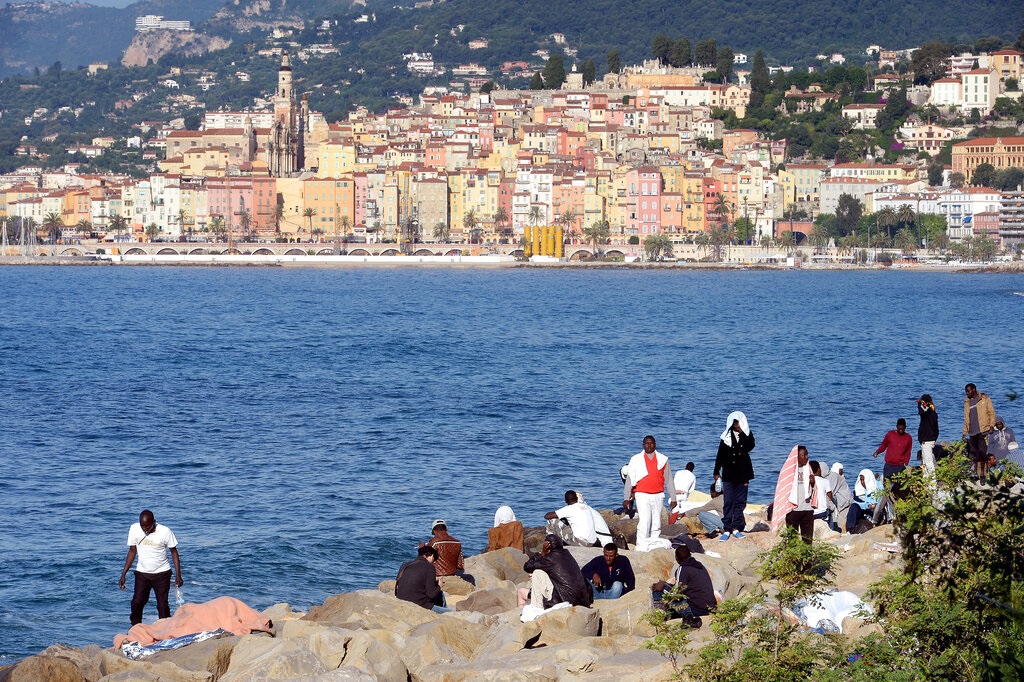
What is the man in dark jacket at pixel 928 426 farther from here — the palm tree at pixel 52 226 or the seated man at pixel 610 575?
the palm tree at pixel 52 226

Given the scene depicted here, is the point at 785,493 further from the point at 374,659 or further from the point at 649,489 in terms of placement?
the point at 374,659

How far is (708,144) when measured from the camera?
137625 millimetres

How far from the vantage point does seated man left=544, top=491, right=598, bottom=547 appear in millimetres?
12203

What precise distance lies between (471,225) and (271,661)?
117049 mm

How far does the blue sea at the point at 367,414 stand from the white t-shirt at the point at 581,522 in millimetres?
2521

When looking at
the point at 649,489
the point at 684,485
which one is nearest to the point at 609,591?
Result: the point at 649,489

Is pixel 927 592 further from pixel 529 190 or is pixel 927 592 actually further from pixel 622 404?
pixel 529 190

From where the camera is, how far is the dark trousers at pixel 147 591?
1109 centimetres

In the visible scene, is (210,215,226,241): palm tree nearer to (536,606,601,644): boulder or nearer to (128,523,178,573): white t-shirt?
(128,523,178,573): white t-shirt

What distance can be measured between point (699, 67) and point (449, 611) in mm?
146546

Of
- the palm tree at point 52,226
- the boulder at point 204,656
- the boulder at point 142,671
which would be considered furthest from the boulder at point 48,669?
the palm tree at point 52,226

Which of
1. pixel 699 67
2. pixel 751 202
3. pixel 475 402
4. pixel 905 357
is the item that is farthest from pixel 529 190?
pixel 475 402

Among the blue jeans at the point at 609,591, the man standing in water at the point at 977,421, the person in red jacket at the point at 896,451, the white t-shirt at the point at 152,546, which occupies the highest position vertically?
the man standing in water at the point at 977,421

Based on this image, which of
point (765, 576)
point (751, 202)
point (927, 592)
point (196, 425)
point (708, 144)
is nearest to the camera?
point (927, 592)
